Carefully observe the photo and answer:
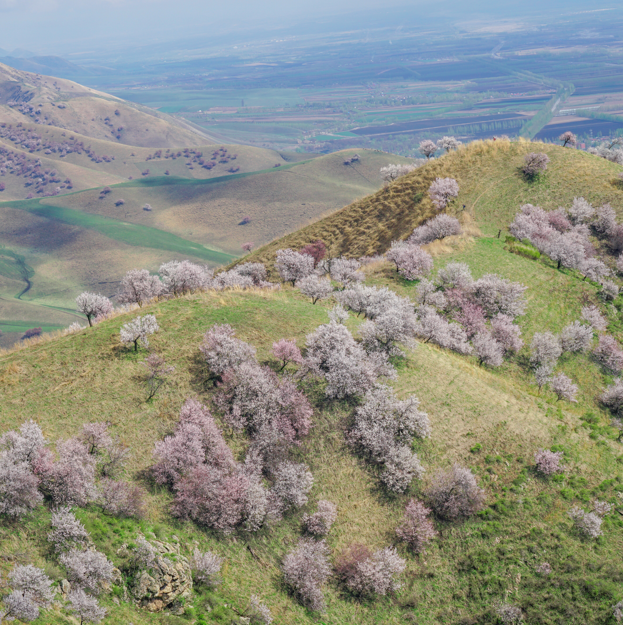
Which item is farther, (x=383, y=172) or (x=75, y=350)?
(x=383, y=172)

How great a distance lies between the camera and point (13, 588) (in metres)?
15.1

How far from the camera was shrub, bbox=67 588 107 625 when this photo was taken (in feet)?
50.7

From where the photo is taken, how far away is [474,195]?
59812 mm

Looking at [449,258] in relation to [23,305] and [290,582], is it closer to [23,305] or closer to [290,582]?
[290,582]

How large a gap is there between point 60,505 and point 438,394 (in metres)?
22.6

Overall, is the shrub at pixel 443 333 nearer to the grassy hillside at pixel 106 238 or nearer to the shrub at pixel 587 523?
the shrub at pixel 587 523

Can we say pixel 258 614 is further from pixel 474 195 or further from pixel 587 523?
pixel 474 195

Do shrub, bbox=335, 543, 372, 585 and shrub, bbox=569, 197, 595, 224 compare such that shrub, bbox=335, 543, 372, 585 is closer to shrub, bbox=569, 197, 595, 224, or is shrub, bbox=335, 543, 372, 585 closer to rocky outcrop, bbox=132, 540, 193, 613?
rocky outcrop, bbox=132, 540, 193, 613

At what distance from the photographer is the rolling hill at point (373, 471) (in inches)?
766

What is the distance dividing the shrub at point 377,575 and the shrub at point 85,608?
11149mm

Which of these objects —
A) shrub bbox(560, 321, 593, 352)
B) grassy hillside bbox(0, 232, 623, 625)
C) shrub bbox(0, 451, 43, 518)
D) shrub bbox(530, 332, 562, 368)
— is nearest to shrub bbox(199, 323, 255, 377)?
grassy hillside bbox(0, 232, 623, 625)

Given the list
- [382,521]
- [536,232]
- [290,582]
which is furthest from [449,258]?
[290,582]

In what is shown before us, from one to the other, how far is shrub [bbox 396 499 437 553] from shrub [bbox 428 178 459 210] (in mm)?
45075

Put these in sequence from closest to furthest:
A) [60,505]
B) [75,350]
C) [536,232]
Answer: [60,505], [75,350], [536,232]
